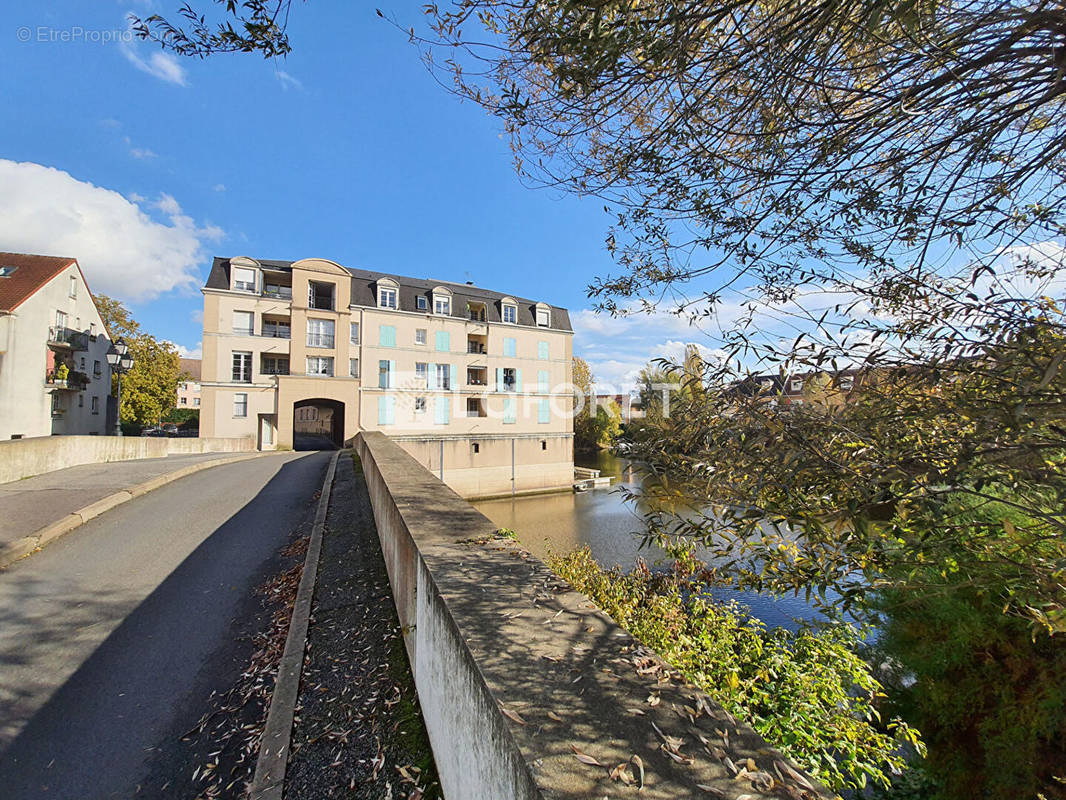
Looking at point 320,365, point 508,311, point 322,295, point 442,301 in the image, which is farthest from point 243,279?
point 508,311

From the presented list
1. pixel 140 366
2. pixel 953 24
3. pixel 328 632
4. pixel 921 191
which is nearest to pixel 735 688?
pixel 328 632

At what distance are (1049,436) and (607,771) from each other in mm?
1923

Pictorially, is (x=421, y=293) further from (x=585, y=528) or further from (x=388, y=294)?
(x=585, y=528)

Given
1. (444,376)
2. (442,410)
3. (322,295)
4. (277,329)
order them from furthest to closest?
1. (444,376)
2. (442,410)
3. (322,295)
4. (277,329)

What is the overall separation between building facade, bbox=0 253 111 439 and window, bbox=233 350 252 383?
6809 mm

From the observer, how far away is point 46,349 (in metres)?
21.6

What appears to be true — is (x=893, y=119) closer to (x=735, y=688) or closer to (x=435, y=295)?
(x=735, y=688)

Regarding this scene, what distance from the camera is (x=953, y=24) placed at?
2486 millimetres

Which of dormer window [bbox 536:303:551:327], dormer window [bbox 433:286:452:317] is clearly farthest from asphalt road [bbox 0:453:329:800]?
dormer window [bbox 536:303:551:327]

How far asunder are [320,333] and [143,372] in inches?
523

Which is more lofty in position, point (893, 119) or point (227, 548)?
point (893, 119)

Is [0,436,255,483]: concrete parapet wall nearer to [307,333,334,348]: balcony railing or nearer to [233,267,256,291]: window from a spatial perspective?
[307,333,334,348]: balcony railing

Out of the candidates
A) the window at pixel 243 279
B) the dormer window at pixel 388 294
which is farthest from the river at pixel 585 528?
the window at pixel 243 279

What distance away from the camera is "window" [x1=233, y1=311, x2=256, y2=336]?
81.0 feet
